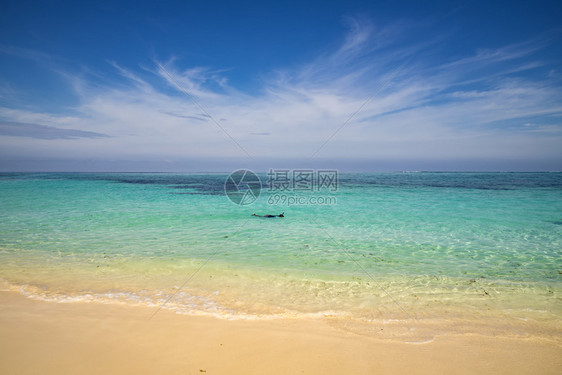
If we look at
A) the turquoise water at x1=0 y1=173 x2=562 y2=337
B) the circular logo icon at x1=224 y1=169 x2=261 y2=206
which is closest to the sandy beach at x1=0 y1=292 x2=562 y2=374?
the turquoise water at x1=0 y1=173 x2=562 y2=337

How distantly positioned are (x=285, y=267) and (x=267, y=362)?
3.56 m

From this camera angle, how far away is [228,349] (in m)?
3.29

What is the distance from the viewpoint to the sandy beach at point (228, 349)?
2.99m

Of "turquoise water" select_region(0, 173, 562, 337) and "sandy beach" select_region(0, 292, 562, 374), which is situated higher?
"sandy beach" select_region(0, 292, 562, 374)

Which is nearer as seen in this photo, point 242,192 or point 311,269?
point 311,269

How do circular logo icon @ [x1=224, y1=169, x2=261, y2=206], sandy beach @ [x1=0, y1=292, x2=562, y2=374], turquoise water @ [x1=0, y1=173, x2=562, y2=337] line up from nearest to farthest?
sandy beach @ [x1=0, y1=292, x2=562, y2=374], turquoise water @ [x1=0, y1=173, x2=562, y2=337], circular logo icon @ [x1=224, y1=169, x2=261, y2=206]

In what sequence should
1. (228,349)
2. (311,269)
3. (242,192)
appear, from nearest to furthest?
(228,349) < (311,269) < (242,192)

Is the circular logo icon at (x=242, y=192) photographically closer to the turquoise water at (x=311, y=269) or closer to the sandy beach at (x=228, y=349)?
the turquoise water at (x=311, y=269)

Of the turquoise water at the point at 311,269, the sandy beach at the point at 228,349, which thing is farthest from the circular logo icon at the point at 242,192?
the sandy beach at the point at 228,349

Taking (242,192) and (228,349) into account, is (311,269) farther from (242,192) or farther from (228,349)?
(242,192)

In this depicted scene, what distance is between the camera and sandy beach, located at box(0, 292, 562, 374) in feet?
9.80

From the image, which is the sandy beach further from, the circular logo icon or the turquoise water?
the circular logo icon

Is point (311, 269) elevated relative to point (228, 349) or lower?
lower

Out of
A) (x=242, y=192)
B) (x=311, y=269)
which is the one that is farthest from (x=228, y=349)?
(x=242, y=192)
